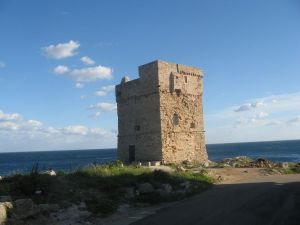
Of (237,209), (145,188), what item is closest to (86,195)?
(145,188)

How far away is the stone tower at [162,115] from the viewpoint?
2623cm

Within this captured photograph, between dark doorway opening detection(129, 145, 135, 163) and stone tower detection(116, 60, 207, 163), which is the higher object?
stone tower detection(116, 60, 207, 163)

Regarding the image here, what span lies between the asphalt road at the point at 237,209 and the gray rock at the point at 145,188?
149 centimetres

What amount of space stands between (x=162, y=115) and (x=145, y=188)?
1091cm

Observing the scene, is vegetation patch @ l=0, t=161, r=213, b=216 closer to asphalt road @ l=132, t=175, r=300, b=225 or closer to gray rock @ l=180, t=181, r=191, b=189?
gray rock @ l=180, t=181, r=191, b=189

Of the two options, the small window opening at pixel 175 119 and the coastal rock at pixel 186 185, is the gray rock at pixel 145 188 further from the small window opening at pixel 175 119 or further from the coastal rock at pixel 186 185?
the small window opening at pixel 175 119

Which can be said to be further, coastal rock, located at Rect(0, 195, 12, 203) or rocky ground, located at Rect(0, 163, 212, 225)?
coastal rock, located at Rect(0, 195, 12, 203)

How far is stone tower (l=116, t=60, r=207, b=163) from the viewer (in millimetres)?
26234

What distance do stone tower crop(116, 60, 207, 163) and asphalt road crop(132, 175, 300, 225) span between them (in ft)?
31.9

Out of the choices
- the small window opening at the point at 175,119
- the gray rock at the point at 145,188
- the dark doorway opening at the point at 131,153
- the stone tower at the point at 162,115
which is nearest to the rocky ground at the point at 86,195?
the gray rock at the point at 145,188

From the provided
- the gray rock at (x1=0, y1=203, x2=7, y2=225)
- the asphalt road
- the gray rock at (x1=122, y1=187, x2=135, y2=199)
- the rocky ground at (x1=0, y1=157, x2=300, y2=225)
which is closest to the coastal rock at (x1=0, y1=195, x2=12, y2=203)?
the rocky ground at (x1=0, y1=157, x2=300, y2=225)

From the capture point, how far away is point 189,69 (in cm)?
2852

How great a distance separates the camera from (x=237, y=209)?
12531 millimetres

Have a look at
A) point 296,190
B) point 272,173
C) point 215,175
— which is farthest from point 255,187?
point 272,173
